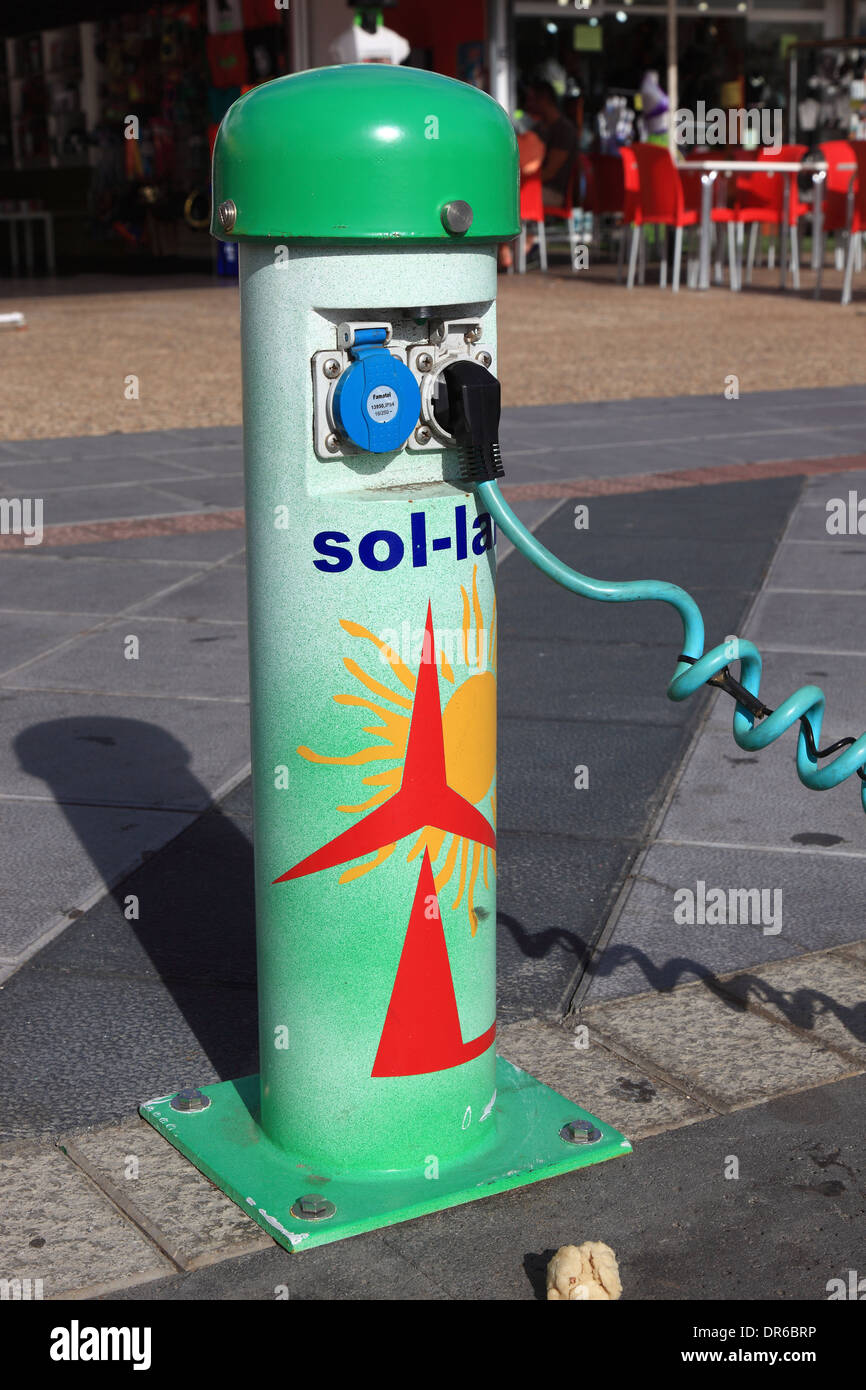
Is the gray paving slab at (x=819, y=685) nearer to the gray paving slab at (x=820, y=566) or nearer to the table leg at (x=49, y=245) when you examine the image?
the gray paving slab at (x=820, y=566)

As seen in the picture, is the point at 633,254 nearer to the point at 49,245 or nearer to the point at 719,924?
the point at 49,245

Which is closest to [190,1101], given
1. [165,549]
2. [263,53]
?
[165,549]

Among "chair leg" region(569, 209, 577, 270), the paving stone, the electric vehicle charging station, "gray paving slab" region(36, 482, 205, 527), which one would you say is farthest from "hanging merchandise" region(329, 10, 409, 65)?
the electric vehicle charging station

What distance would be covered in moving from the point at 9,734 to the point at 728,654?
261cm

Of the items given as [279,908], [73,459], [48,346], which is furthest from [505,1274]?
[48,346]

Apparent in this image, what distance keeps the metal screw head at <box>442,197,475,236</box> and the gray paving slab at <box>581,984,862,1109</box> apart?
1.41 meters

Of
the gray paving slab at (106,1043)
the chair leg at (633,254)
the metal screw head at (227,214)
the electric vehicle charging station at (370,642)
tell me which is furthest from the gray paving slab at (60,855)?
the chair leg at (633,254)

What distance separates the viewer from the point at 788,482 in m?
7.69

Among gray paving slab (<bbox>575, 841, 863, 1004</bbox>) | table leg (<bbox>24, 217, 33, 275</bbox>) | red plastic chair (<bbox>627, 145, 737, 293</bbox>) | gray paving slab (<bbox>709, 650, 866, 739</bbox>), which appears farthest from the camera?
table leg (<bbox>24, 217, 33, 275</bbox>)

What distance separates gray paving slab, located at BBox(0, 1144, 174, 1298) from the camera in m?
2.16

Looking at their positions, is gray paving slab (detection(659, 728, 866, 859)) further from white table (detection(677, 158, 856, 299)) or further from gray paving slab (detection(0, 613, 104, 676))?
white table (detection(677, 158, 856, 299))

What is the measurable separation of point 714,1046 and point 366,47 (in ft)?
52.3

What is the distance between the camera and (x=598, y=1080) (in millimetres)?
2682

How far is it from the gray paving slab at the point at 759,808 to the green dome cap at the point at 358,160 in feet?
6.28
